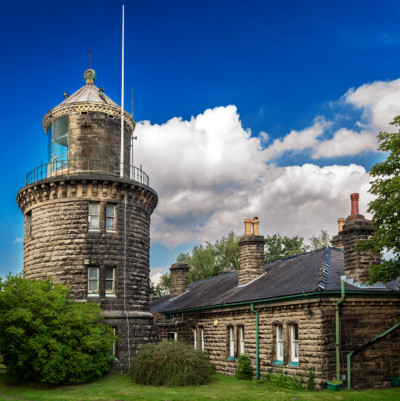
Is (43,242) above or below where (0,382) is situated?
above

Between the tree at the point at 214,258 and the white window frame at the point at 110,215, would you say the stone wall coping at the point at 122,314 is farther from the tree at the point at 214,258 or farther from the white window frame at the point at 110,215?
the tree at the point at 214,258

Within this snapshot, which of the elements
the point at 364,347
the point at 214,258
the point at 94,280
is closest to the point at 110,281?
the point at 94,280

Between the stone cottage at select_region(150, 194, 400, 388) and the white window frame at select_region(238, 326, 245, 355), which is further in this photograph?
the white window frame at select_region(238, 326, 245, 355)

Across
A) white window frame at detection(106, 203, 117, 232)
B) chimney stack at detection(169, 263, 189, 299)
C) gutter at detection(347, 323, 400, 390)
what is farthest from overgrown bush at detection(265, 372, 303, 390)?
chimney stack at detection(169, 263, 189, 299)

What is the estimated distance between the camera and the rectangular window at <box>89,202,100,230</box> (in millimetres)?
26016

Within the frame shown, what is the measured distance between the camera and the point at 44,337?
67.1 ft

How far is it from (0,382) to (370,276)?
16.5 metres

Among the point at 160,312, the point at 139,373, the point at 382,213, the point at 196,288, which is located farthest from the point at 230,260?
the point at 382,213

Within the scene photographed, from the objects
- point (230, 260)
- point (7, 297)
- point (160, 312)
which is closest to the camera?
point (7, 297)

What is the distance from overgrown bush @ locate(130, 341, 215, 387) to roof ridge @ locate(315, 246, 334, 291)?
626 centimetres

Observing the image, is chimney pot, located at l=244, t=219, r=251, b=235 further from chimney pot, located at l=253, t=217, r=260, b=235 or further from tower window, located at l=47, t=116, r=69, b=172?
tower window, located at l=47, t=116, r=69, b=172

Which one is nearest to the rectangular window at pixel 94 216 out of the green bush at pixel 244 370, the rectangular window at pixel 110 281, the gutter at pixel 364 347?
the rectangular window at pixel 110 281

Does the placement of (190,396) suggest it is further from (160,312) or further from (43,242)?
(160,312)

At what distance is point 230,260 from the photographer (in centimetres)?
5738
